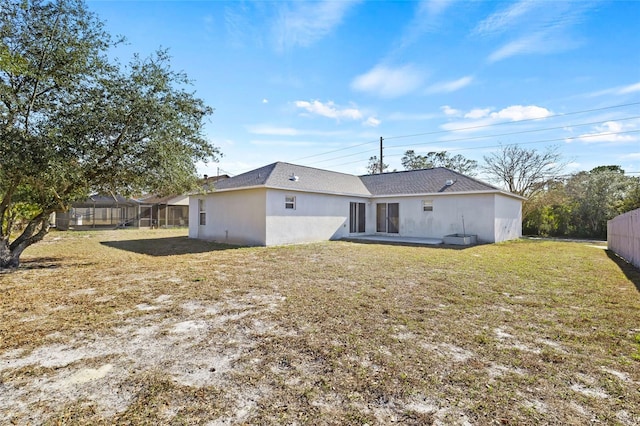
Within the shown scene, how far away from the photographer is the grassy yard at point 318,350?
2.25 metres

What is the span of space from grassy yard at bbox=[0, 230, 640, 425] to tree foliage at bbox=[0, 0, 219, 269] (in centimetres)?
222

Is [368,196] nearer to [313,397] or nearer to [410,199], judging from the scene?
[410,199]

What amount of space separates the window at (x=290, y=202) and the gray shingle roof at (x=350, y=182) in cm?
49

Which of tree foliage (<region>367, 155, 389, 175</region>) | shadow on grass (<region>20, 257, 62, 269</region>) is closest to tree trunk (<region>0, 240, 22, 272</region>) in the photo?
shadow on grass (<region>20, 257, 62, 269</region>)

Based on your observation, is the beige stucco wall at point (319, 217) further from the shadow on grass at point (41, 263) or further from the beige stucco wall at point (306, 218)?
the shadow on grass at point (41, 263)

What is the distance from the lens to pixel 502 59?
14031mm

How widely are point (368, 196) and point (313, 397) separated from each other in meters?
14.9

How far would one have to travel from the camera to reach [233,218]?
14008 millimetres

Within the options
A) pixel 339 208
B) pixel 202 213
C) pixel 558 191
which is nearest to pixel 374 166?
pixel 558 191

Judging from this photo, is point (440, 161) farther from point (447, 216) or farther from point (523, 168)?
point (447, 216)

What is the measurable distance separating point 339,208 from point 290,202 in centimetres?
320

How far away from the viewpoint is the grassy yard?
7.37ft

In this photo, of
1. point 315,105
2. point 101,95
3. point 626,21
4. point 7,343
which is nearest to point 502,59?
point 626,21

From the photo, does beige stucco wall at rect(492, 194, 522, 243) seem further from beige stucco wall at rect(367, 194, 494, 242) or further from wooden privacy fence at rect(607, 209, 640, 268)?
wooden privacy fence at rect(607, 209, 640, 268)
